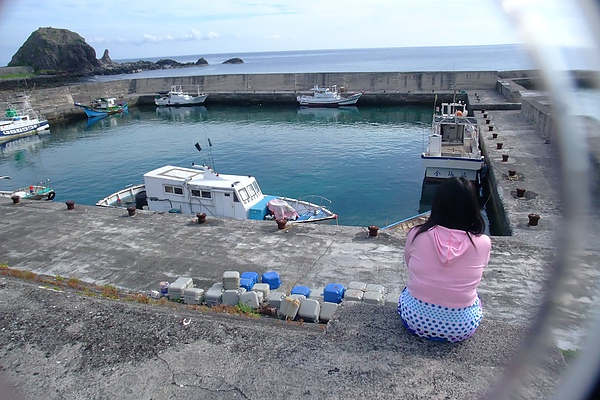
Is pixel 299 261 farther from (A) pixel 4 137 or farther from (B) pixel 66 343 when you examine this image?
(A) pixel 4 137

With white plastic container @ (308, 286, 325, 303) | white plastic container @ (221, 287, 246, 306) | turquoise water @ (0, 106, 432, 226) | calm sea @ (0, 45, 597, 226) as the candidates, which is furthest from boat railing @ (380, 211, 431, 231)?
white plastic container @ (221, 287, 246, 306)

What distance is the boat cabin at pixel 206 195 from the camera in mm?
14094

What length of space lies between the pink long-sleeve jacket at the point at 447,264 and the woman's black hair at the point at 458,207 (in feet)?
0.16

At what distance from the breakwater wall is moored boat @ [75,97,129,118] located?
53.1 inches

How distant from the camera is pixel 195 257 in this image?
9.32 m

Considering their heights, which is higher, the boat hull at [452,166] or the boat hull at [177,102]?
the boat hull at [177,102]

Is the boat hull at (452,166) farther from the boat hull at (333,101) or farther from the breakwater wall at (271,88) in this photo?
the boat hull at (333,101)

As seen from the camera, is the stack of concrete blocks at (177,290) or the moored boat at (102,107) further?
the moored boat at (102,107)

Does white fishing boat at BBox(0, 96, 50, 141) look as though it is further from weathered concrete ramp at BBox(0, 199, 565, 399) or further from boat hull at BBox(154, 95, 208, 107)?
weathered concrete ramp at BBox(0, 199, 565, 399)

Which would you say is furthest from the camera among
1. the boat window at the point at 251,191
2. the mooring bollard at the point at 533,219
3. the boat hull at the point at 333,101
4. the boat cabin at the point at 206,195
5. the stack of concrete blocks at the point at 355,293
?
the boat hull at the point at 333,101

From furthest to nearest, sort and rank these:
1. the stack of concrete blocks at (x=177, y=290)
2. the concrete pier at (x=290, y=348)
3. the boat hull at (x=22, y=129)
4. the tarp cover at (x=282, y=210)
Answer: the boat hull at (x=22, y=129) < the tarp cover at (x=282, y=210) < the stack of concrete blocks at (x=177, y=290) < the concrete pier at (x=290, y=348)

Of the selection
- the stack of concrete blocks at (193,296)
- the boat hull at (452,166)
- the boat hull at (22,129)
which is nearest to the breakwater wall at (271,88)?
the boat hull at (22,129)

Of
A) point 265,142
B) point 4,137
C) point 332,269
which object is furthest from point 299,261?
point 4,137

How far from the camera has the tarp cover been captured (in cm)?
1433
